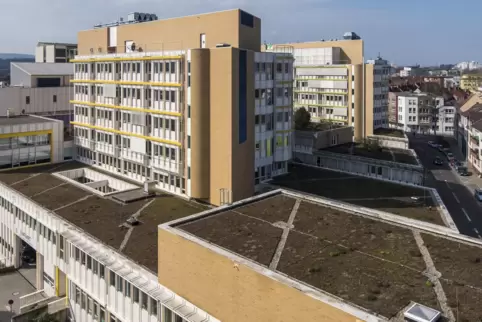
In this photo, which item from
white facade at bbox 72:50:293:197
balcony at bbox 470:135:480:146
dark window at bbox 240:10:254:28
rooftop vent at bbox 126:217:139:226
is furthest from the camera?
balcony at bbox 470:135:480:146

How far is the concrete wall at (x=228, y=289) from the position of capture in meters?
16.2

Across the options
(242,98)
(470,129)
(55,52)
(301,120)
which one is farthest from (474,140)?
(55,52)

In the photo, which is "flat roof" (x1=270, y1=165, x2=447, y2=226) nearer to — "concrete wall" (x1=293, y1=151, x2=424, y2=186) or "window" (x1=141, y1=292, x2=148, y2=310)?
"concrete wall" (x1=293, y1=151, x2=424, y2=186)

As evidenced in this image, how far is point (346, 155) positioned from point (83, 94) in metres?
34.1

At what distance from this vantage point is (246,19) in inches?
1581

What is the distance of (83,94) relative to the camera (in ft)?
173

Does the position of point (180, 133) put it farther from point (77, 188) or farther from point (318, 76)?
point (318, 76)

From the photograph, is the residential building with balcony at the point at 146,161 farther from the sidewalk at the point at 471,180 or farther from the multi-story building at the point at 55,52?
the multi-story building at the point at 55,52

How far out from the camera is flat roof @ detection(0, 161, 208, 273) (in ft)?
96.7

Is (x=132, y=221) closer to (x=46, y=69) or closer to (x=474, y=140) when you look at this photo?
(x=46, y=69)

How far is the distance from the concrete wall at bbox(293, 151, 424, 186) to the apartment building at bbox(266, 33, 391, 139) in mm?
18534

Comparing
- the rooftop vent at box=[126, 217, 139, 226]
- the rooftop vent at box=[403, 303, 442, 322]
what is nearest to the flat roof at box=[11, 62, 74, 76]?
the rooftop vent at box=[126, 217, 139, 226]

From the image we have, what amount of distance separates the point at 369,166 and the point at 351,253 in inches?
1556

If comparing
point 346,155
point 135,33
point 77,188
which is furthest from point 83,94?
point 346,155
